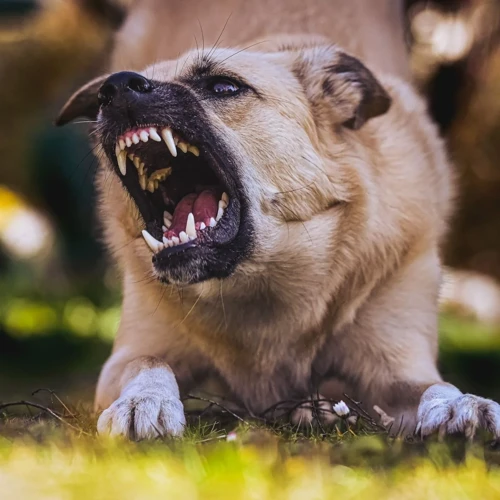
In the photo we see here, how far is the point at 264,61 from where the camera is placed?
315cm

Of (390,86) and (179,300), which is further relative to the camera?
(390,86)

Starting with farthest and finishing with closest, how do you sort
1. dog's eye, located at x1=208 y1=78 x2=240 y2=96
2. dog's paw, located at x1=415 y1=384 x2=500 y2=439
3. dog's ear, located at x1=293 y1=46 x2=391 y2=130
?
dog's ear, located at x1=293 y1=46 x2=391 y2=130 → dog's eye, located at x1=208 y1=78 x2=240 y2=96 → dog's paw, located at x1=415 y1=384 x2=500 y2=439

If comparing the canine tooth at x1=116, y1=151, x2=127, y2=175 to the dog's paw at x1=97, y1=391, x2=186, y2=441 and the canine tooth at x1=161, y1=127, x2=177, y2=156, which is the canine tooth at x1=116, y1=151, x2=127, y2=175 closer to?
the canine tooth at x1=161, y1=127, x2=177, y2=156

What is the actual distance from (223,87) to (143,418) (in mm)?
1157

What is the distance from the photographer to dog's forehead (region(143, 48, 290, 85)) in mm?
2959

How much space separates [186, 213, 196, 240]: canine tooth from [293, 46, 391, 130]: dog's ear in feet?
2.46

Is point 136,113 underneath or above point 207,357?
above

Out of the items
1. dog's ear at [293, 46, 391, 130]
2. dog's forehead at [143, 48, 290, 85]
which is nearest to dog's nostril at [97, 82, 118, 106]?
dog's forehead at [143, 48, 290, 85]

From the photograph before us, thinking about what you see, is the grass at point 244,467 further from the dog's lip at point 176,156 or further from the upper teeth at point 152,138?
the upper teeth at point 152,138

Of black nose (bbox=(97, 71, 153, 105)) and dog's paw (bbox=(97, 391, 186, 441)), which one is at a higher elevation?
black nose (bbox=(97, 71, 153, 105))

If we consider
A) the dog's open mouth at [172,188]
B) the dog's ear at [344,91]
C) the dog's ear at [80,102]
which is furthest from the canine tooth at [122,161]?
the dog's ear at [344,91]

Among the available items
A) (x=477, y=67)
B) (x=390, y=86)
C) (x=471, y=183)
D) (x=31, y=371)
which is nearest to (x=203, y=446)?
(x=390, y=86)

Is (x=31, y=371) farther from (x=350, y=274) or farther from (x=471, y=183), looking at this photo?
(x=471, y=183)

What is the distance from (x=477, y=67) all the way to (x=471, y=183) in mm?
1417
